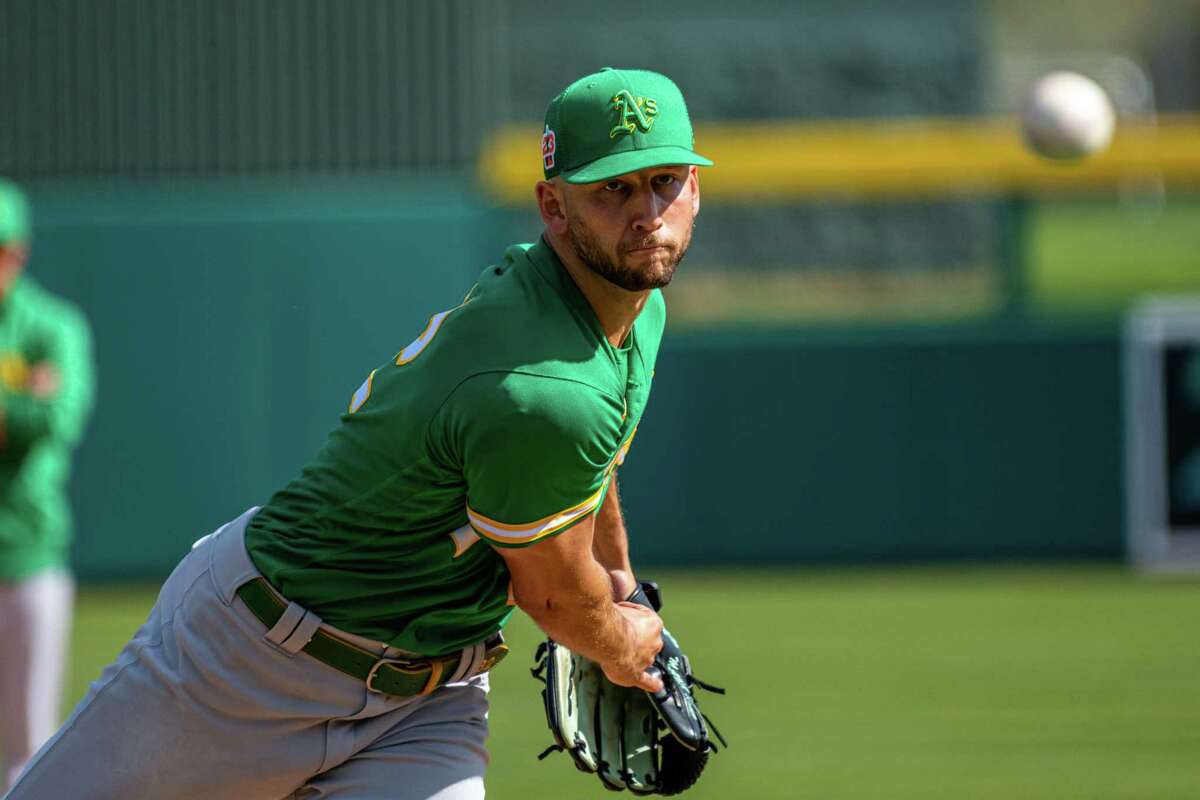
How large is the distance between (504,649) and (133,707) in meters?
0.81

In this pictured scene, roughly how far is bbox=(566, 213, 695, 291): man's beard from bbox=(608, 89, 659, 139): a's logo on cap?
0.69 feet

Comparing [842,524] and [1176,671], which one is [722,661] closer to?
[1176,671]

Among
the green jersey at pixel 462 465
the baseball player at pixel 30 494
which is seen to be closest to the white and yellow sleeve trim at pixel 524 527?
the green jersey at pixel 462 465

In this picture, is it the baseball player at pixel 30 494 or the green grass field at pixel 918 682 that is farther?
the green grass field at pixel 918 682

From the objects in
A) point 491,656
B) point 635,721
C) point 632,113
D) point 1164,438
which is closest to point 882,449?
point 1164,438

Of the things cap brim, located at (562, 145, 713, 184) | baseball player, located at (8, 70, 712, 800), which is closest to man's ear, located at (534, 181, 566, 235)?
baseball player, located at (8, 70, 712, 800)

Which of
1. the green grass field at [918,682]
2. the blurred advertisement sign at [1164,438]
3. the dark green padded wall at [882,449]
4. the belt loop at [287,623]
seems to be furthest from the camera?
the dark green padded wall at [882,449]

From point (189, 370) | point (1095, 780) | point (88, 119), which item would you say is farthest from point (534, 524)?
point (88, 119)

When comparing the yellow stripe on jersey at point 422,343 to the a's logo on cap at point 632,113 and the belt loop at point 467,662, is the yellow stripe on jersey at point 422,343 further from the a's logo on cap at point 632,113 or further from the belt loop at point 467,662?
the belt loop at point 467,662

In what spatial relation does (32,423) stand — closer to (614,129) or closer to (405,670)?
(405,670)

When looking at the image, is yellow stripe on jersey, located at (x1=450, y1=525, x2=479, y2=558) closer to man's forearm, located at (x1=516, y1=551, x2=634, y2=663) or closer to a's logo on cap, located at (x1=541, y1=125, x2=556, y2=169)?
man's forearm, located at (x1=516, y1=551, x2=634, y2=663)

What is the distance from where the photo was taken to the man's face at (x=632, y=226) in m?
3.81

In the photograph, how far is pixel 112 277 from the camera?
11.7 meters

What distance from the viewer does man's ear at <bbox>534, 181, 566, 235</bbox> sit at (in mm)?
3936
